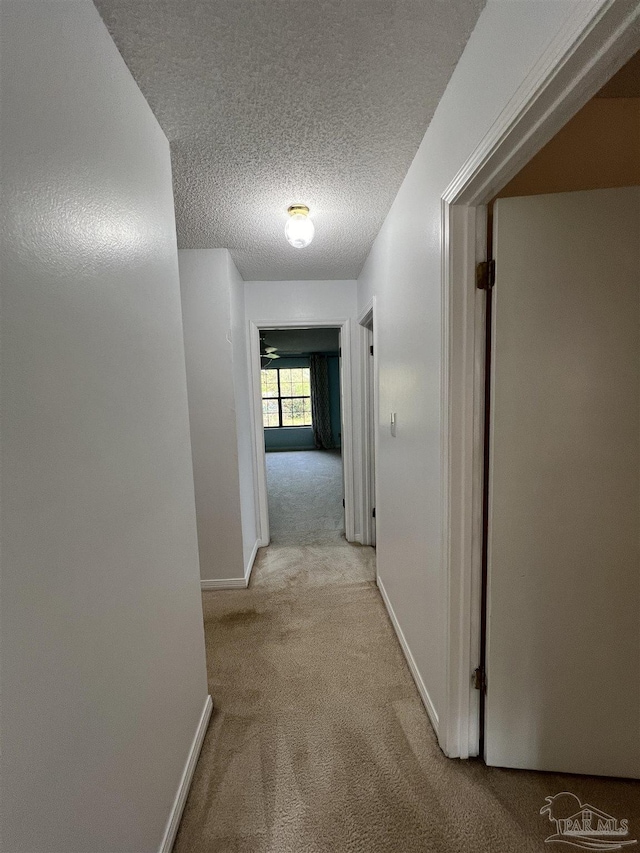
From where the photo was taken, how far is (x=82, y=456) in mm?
764

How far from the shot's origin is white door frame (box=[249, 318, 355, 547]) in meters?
3.14

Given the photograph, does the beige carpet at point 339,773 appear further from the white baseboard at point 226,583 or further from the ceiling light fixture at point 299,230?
the ceiling light fixture at point 299,230

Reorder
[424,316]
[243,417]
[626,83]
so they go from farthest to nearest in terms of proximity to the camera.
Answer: [243,417] < [424,316] < [626,83]

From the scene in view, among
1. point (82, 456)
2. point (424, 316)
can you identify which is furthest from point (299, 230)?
point (82, 456)

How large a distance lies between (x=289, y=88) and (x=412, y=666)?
2418 mm

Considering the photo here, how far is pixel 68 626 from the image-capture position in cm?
70

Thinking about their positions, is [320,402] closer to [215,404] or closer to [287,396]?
[287,396]

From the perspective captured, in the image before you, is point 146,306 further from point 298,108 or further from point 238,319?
point 238,319

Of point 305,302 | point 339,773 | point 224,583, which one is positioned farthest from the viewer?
point 305,302

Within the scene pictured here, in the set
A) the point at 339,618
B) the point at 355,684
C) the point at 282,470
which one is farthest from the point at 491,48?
the point at 282,470

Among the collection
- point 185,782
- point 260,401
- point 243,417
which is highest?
point 260,401

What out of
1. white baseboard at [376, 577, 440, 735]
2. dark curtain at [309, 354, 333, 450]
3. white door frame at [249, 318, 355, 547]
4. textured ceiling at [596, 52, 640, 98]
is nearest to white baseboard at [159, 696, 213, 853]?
white baseboard at [376, 577, 440, 735]

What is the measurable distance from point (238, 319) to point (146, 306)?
176cm

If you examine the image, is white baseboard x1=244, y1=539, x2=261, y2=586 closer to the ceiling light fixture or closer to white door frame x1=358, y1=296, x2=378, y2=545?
white door frame x1=358, y1=296, x2=378, y2=545
